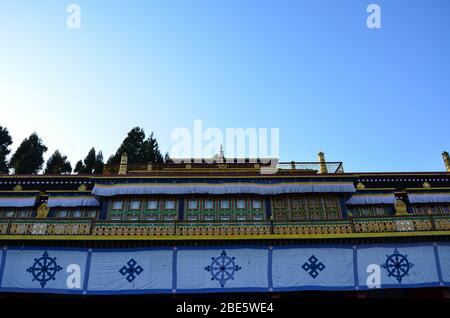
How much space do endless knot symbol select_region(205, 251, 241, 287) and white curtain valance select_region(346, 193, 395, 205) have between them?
7615 millimetres

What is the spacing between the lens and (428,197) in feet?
58.9

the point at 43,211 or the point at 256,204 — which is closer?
the point at 256,204

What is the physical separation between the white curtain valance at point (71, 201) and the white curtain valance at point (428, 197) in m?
17.0

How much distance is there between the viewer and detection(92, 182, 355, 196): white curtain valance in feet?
53.9

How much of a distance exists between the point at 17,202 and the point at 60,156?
62.4 ft

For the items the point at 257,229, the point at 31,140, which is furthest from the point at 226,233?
the point at 31,140

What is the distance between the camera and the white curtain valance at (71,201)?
17.5 m

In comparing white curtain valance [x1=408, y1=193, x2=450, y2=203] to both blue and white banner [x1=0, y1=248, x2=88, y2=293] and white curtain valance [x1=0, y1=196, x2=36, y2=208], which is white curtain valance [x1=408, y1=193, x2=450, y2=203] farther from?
white curtain valance [x1=0, y1=196, x2=36, y2=208]

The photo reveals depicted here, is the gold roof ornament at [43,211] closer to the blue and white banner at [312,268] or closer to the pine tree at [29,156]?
the blue and white banner at [312,268]

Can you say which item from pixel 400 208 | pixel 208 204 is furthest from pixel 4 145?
pixel 400 208


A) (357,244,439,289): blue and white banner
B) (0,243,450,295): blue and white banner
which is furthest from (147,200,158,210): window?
(357,244,439,289): blue and white banner

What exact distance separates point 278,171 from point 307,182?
6.92 feet

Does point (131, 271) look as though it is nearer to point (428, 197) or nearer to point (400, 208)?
point (400, 208)

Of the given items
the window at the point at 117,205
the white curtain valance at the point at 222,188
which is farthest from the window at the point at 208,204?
the window at the point at 117,205
